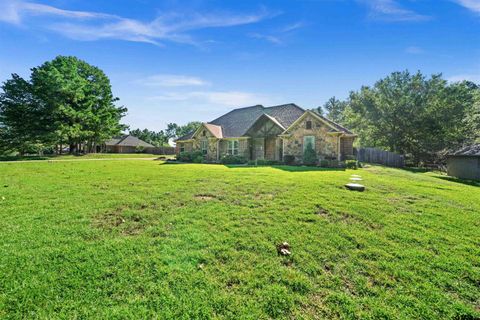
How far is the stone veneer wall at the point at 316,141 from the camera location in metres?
18.6

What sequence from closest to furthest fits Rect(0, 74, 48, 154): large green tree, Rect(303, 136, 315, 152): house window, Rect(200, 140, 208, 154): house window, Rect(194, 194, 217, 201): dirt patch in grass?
Rect(194, 194, 217, 201): dirt patch in grass < Rect(303, 136, 315, 152): house window < Rect(200, 140, 208, 154): house window < Rect(0, 74, 48, 154): large green tree

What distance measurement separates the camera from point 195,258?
11.4 feet

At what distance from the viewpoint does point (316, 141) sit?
19.1 m

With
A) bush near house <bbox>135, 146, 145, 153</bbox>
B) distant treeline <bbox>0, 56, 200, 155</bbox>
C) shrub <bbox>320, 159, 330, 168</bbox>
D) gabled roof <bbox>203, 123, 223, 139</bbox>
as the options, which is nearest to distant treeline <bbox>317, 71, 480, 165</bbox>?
shrub <bbox>320, 159, 330, 168</bbox>

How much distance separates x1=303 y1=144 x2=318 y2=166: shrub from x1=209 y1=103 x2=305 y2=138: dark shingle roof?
411cm

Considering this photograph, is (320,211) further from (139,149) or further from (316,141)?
(139,149)

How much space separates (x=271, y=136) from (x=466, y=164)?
15999 millimetres

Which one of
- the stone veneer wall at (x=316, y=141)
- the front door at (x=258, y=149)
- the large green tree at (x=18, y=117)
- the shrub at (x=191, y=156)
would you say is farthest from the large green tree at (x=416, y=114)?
the large green tree at (x=18, y=117)

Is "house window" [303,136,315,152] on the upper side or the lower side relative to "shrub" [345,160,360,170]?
upper

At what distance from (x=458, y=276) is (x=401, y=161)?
85.4ft

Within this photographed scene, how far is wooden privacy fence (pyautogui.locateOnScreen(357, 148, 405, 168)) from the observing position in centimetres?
2394

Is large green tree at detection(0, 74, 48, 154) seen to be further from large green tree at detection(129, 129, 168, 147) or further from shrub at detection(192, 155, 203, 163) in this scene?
large green tree at detection(129, 129, 168, 147)

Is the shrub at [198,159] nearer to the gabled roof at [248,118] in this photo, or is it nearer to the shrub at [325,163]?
the gabled roof at [248,118]

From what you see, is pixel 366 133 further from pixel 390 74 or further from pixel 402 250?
pixel 402 250
